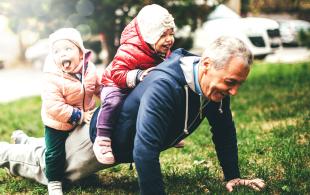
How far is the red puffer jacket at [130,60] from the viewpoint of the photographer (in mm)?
3367

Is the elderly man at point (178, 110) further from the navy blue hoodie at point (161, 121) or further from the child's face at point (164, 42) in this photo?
the child's face at point (164, 42)

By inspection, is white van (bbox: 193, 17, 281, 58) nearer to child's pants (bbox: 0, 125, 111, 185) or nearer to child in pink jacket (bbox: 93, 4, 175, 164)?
child's pants (bbox: 0, 125, 111, 185)

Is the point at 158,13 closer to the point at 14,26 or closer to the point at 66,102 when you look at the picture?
the point at 66,102

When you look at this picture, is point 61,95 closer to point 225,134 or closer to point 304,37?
point 225,134

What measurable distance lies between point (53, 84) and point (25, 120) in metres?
4.65

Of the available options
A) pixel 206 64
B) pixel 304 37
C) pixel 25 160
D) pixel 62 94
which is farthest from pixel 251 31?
pixel 206 64

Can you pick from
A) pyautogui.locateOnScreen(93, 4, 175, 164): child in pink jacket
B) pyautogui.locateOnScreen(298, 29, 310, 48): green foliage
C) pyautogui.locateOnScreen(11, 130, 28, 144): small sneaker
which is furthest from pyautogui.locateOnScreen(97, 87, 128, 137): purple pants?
pyautogui.locateOnScreen(298, 29, 310, 48): green foliage

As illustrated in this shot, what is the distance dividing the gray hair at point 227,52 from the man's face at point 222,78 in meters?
0.02

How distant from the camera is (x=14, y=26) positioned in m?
9.66

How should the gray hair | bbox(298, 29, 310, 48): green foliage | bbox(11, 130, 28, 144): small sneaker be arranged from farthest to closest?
1. bbox(298, 29, 310, 48): green foliage
2. bbox(11, 130, 28, 144): small sneaker
3. the gray hair

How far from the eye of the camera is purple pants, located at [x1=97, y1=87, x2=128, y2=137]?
3299mm

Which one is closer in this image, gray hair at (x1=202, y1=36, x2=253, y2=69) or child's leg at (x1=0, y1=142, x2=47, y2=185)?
gray hair at (x1=202, y1=36, x2=253, y2=69)

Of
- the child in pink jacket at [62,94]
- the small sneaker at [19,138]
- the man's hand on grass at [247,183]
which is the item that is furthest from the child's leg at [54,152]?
the man's hand on grass at [247,183]

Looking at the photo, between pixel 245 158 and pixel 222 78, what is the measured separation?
199 cm
